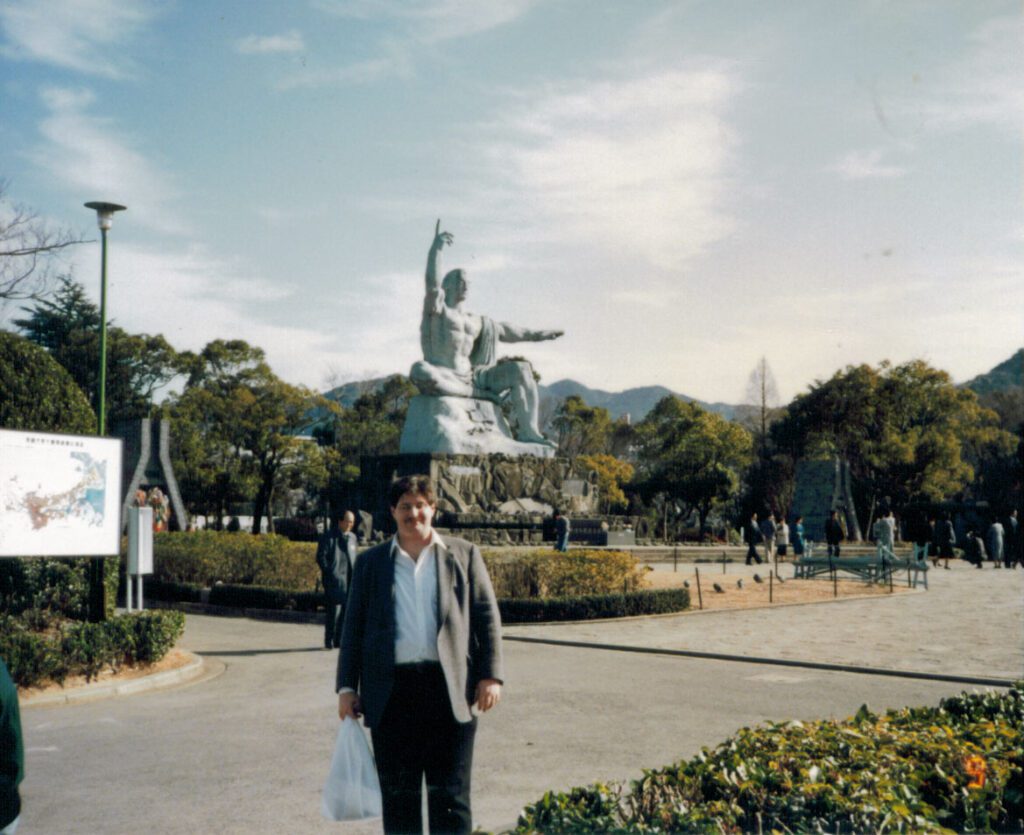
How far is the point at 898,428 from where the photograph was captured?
51031mm

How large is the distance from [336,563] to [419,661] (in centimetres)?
812

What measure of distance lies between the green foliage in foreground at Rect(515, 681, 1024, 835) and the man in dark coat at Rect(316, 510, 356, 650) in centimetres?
756

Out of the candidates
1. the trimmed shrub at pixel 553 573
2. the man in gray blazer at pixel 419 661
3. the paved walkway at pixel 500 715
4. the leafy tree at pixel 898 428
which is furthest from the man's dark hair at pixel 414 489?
the leafy tree at pixel 898 428

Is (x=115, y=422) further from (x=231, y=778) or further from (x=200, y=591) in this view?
(x=231, y=778)

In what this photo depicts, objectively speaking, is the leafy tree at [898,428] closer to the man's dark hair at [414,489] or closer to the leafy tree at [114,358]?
the leafy tree at [114,358]

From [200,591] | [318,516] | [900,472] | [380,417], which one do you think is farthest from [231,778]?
[318,516]

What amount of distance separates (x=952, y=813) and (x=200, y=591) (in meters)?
16.6

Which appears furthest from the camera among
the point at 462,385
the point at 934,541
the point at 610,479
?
the point at 610,479

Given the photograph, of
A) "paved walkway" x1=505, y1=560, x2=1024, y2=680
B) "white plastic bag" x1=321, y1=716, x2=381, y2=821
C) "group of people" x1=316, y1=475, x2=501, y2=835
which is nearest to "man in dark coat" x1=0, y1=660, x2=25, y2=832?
"white plastic bag" x1=321, y1=716, x2=381, y2=821

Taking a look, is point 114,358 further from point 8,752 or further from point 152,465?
point 8,752

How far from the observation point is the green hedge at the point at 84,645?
375 inches

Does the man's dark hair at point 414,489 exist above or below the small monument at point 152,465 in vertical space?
below

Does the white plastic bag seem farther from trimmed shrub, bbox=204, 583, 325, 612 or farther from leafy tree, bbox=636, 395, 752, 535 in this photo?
leafy tree, bbox=636, 395, 752, 535

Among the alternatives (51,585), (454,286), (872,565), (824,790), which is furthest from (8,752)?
(454,286)
